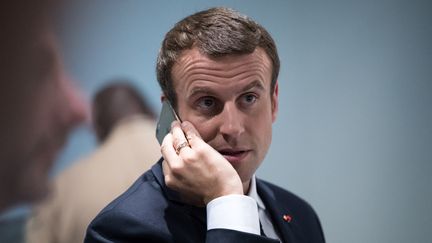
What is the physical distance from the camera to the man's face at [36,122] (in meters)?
2.55

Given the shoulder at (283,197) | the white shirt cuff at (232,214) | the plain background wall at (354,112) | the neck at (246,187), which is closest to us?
the white shirt cuff at (232,214)

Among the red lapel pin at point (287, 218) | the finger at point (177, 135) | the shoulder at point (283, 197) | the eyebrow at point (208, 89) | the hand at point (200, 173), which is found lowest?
the red lapel pin at point (287, 218)

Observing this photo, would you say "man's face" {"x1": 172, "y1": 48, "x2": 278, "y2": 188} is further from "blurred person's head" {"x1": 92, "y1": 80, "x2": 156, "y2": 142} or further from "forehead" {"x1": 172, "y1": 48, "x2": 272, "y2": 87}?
"blurred person's head" {"x1": 92, "y1": 80, "x2": 156, "y2": 142}

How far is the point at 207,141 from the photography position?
4.88 feet

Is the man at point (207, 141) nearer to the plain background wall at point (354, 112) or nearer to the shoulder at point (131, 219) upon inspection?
the shoulder at point (131, 219)

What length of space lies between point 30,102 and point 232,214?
1.63 m

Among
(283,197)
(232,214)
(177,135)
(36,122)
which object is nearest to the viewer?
(232,214)

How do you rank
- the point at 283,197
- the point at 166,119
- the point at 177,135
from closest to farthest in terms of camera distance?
1. the point at 177,135
2. the point at 166,119
3. the point at 283,197

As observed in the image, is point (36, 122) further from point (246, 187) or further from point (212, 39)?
point (212, 39)

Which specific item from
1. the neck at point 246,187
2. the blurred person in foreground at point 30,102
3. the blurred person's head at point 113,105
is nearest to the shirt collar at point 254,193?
the neck at point 246,187

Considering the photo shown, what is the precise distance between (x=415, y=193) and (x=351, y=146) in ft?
1.31

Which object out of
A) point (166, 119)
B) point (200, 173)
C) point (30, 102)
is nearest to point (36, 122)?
point (30, 102)

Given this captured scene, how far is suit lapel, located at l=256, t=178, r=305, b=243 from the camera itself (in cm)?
173

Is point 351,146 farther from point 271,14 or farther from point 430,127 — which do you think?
point 271,14
